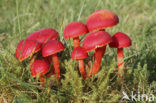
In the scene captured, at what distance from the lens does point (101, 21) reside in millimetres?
1562

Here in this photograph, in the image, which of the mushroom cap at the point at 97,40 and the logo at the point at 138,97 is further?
the logo at the point at 138,97

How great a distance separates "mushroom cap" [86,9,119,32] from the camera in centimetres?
156

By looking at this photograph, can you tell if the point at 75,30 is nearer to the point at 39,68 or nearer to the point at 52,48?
the point at 52,48

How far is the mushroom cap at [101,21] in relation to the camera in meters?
1.56

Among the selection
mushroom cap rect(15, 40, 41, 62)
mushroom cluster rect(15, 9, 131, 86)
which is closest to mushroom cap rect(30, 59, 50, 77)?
mushroom cluster rect(15, 9, 131, 86)

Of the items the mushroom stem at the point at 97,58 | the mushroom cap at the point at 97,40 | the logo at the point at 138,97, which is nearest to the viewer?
the mushroom cap at the point at 97,40

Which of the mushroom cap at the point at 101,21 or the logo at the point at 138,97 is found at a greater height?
the mushroom cap at the point at 101,21

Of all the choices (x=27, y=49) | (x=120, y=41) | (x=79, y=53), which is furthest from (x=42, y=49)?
(x=120, y=41)

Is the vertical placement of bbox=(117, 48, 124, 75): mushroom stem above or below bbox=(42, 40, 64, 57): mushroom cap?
below

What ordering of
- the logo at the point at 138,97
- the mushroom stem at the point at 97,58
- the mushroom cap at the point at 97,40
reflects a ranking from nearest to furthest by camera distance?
the mushroom cap at the point at 97,40 < the logo at the point at 138,97 < the mushroom stem at the point at 97,58

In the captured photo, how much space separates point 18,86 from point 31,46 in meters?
0.39

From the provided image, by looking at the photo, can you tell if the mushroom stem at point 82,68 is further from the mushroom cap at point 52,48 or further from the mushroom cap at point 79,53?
the mushroom cap at point 52,48

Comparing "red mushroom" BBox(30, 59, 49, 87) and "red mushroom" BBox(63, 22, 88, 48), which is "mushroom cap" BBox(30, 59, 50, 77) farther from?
"red mushroom" BBox(63, 22, 88, 48)

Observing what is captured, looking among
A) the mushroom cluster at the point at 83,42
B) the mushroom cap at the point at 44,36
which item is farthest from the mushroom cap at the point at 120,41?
the mushroom cap at the point at 44,36
